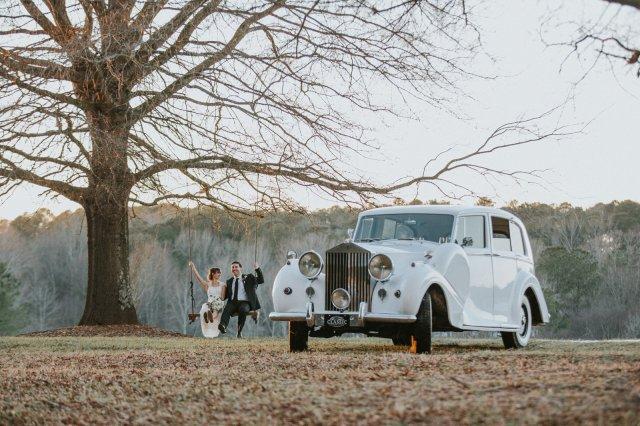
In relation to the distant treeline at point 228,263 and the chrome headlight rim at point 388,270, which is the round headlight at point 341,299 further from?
the distant treeline at point 228,263

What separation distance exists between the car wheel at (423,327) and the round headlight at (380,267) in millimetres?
572

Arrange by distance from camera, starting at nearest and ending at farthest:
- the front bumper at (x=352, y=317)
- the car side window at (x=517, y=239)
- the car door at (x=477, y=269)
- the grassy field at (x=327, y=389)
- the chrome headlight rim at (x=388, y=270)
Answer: the grassy field at (x=327, y=389)
the front bumper at (x=352, y=317)
the chrome headlight rim at (x=388, y=270)
the car door at (x=477, y=269)
the car side window at (x=517, y=239)

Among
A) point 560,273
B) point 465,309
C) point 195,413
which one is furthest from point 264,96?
point 560,273

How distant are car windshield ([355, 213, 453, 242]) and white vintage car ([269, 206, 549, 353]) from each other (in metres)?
0.01

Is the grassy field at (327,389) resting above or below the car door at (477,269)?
below

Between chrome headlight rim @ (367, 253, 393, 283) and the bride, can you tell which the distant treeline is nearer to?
the bride

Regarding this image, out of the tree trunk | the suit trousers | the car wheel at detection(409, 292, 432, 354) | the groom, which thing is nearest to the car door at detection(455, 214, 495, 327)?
the car wheel at detection(409, 292, 432, 354)

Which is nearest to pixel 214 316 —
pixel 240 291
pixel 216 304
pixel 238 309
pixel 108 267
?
pixel 216 304

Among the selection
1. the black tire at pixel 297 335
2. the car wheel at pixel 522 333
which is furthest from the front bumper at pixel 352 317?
the car wheel at pixel 522 333

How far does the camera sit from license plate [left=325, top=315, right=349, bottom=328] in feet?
42.6

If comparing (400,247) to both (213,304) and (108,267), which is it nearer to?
(213,304)

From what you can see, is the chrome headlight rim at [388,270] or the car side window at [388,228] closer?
the chrome headlight rim at [388,270]

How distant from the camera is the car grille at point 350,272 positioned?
43.0 ft

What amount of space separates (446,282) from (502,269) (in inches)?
70.7
